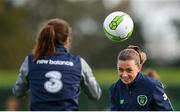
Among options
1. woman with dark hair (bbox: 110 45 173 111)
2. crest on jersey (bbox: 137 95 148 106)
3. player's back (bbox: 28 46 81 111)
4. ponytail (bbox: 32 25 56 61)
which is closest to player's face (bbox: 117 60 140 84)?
woman with dark hair (bbox: 110 45 173 111)

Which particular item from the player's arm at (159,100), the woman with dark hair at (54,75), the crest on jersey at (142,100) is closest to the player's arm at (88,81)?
the woman with dark hair at (54,75)

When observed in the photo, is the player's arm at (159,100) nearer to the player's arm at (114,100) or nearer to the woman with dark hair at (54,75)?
Answer: the player's arm at (114,100)

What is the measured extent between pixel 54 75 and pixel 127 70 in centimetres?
97

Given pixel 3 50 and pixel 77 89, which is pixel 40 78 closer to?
pixel 77 89

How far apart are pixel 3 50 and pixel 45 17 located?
593cm

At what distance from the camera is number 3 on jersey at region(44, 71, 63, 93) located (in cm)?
802

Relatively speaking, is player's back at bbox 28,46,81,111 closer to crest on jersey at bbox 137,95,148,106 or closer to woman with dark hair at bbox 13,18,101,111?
woman with dark hair at bbox 13,18,101,111

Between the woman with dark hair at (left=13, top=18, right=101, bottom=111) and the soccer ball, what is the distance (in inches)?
53.7

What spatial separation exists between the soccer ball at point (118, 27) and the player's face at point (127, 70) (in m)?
0.96

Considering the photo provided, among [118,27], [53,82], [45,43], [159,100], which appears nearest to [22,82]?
[53,82]

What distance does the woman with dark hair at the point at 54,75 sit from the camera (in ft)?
26.3

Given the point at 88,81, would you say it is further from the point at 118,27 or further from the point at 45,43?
the point at 118,27

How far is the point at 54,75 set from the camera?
318 inches

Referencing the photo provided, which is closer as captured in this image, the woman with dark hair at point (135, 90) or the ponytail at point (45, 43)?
the ponytail at point (45, 43)
